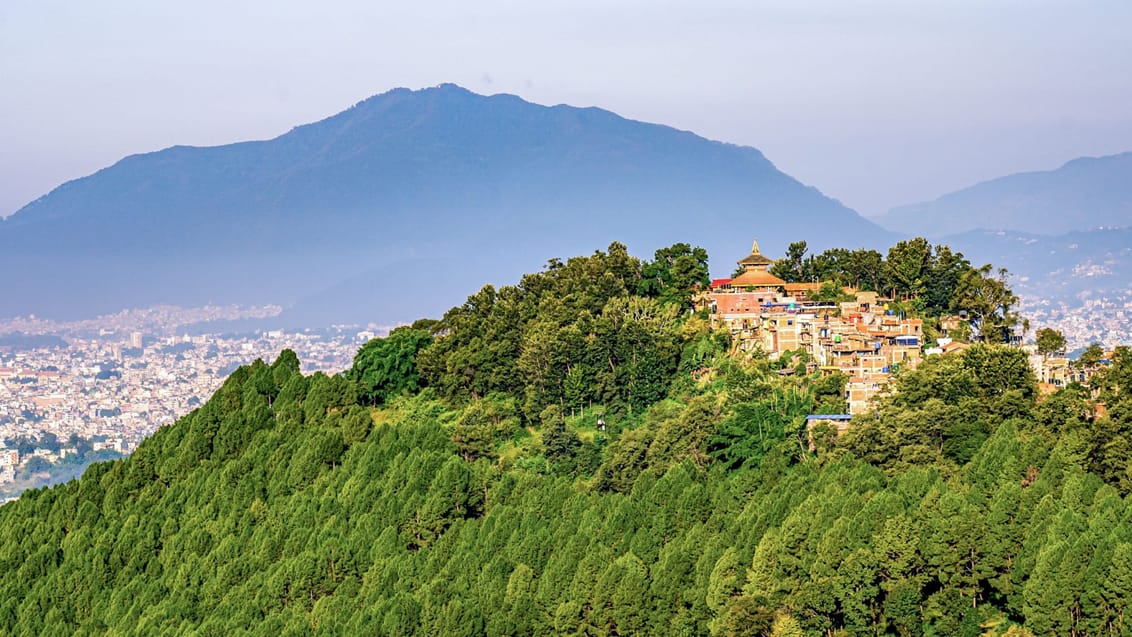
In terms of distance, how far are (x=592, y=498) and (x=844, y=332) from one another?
1260 cm

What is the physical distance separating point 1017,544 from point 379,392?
2781 cm

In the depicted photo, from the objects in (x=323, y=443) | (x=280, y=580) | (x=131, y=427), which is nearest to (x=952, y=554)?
(x=280, y=580)

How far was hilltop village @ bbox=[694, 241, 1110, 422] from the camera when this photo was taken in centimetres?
5647

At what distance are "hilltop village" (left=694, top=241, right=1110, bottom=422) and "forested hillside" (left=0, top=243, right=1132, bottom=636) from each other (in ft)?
3.20

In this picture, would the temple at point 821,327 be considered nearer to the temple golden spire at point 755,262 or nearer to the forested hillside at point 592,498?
the forested hillside at point 592,498

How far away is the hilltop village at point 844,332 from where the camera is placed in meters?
56.5

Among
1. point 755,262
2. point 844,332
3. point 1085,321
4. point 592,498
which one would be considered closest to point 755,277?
point 755,262

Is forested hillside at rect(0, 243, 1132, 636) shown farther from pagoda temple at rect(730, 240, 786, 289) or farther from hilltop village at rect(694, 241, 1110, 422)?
pagoda temple at rect(730, 240, 786, 289)

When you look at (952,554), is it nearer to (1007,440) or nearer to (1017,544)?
(1017,544)

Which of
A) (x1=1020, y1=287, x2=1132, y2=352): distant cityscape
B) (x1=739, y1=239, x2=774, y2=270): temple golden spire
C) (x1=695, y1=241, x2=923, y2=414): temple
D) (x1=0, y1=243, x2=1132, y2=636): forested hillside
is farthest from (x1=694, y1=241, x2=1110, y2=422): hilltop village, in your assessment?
(x1=1020, y1=287, x2=1132, y2=352): distant cityscape

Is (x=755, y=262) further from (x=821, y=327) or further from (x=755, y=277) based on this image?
(x=821, y=327)

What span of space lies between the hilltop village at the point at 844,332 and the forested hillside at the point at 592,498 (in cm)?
97

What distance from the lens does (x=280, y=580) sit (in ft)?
160

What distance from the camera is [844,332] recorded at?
2320 inches
